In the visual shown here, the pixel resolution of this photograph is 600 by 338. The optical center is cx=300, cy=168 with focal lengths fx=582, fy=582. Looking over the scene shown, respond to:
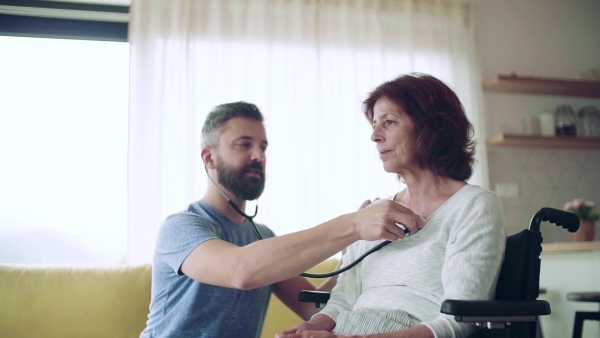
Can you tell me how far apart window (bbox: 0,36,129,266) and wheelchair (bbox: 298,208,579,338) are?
2.39 metres

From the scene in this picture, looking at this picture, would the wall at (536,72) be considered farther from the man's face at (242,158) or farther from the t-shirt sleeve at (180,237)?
the t-shirt sleeve at (180,237)

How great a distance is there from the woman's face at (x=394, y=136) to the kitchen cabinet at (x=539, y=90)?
2117 millimetres

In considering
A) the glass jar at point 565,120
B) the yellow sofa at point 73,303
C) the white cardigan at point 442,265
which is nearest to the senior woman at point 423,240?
the white cardigan at point 442,265

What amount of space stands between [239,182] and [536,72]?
2.68 metres

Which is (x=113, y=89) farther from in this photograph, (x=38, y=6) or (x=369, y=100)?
(x=369, y=100)

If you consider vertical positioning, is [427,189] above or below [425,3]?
below

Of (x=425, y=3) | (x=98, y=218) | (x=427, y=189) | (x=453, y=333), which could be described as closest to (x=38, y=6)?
(x=98, y=218)

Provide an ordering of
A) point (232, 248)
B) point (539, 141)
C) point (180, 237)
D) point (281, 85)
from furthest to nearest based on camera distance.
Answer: point (539, 141) < point (281, 85) < point (180, 237) < point (232, 248)

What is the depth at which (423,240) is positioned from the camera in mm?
1438

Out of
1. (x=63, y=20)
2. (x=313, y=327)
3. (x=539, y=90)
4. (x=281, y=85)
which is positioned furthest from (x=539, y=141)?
(x=63, y=20)

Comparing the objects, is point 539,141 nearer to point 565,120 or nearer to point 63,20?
point 565,120

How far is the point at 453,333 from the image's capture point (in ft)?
4.07

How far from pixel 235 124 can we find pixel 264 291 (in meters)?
0.57

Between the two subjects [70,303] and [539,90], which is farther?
[539,90]
